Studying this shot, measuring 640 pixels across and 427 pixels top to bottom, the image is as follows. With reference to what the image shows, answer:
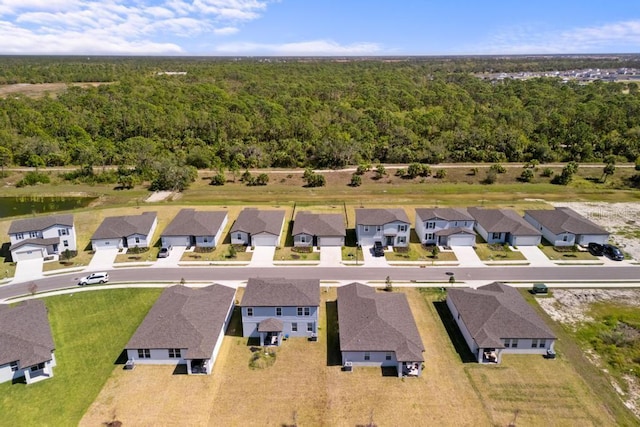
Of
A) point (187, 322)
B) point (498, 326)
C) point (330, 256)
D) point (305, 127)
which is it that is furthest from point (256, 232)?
point (305, 127)

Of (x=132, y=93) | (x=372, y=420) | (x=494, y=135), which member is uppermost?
(x=132, y=93)

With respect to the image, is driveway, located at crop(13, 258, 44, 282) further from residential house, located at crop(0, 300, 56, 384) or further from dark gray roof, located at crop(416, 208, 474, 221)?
dark gray roof, located at crop(416, 208, 474, 221)

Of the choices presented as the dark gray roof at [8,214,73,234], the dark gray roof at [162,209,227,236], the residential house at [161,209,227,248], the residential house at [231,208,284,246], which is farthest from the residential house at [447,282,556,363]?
the dark gray roof at [8,214,73,234]

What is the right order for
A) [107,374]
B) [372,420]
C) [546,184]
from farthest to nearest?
1. [546,184]
2. [107,374]
3. [372,420]

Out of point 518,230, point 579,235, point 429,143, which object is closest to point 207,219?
point 518,230

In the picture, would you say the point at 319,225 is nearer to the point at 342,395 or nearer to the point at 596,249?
the point at 342,395

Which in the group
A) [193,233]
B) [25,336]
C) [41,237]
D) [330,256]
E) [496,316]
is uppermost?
[41,237]

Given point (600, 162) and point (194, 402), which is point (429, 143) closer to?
point (600, 162)
